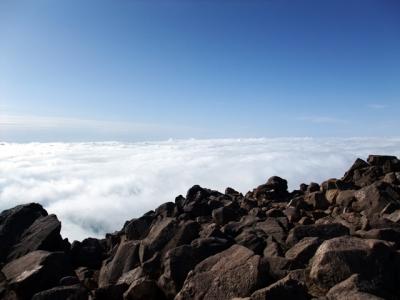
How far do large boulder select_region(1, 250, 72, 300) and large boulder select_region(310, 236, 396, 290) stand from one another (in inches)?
440

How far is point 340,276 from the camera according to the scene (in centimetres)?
1080

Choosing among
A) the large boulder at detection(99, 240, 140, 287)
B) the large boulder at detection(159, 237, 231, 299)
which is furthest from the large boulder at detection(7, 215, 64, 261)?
the large boulder at detection(159, 237, 231, 299)

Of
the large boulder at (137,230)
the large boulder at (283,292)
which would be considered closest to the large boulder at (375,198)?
the large boulder at (283,292)

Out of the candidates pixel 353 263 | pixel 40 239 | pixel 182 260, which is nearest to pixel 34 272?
pixel 40 239

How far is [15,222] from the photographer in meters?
22.1

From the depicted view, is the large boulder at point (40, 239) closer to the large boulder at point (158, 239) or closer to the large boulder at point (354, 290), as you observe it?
the large boulder at point (158, 239)

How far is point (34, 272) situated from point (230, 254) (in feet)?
28.2

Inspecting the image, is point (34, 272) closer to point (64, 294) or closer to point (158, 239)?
point (64, 294)

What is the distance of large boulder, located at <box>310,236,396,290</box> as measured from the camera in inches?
425

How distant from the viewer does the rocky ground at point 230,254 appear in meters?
11.0

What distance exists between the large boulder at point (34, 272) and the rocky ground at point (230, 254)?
44 millimetres

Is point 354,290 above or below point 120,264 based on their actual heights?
above

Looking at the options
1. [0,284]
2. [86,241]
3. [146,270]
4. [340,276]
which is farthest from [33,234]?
[340,276]

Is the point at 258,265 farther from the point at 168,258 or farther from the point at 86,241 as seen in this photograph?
the point at 86,241
